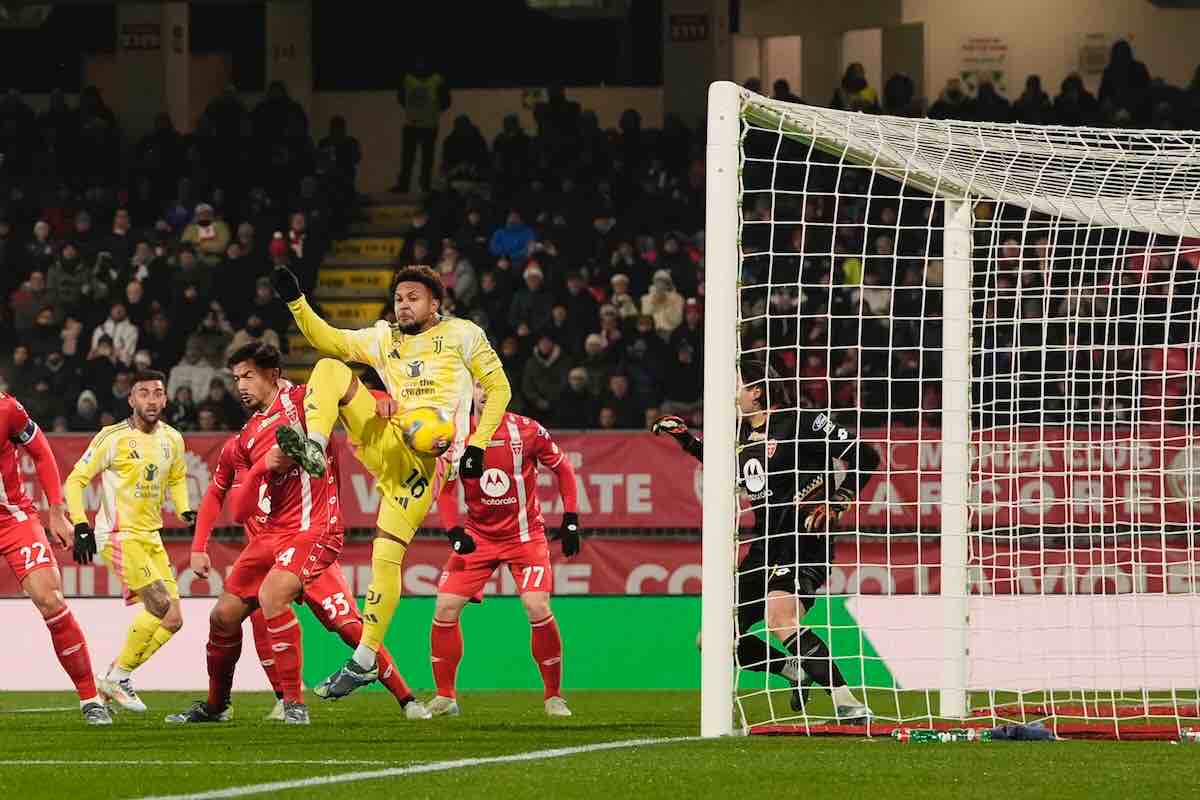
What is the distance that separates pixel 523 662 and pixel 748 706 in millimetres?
3603

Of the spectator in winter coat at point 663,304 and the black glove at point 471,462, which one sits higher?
the spectator in winter coat at point 663,304

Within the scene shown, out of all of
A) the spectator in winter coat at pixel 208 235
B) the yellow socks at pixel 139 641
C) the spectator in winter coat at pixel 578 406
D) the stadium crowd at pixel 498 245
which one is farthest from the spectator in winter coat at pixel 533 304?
the yellow socks at pixel 139 641

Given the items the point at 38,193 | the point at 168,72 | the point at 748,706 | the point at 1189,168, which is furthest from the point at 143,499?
the point at 168,72

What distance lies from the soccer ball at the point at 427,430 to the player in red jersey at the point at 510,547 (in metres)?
2.03

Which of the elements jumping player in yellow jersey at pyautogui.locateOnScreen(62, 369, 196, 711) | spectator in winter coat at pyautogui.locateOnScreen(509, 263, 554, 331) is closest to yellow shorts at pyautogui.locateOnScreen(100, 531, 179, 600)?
jumping player in yellow jersey at pyautogui.locateOnScreen(62, 369, 196, 711)

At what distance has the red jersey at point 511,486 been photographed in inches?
→ 479

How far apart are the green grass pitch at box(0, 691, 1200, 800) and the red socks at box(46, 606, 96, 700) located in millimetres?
284

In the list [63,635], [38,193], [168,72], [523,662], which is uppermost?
[168,72]

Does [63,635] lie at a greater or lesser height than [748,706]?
greater

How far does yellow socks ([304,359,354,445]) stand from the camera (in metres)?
9.74

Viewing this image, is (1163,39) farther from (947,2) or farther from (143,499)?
(143,499)

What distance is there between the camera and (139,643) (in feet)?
44.4

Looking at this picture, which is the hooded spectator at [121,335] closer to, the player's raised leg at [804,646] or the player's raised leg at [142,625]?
the player's raised leg at [142,625]

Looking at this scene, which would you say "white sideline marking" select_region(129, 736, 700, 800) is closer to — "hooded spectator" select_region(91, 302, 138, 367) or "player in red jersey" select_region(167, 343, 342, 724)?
"player in red jersey" select_region(167, 343, 342, 724)
